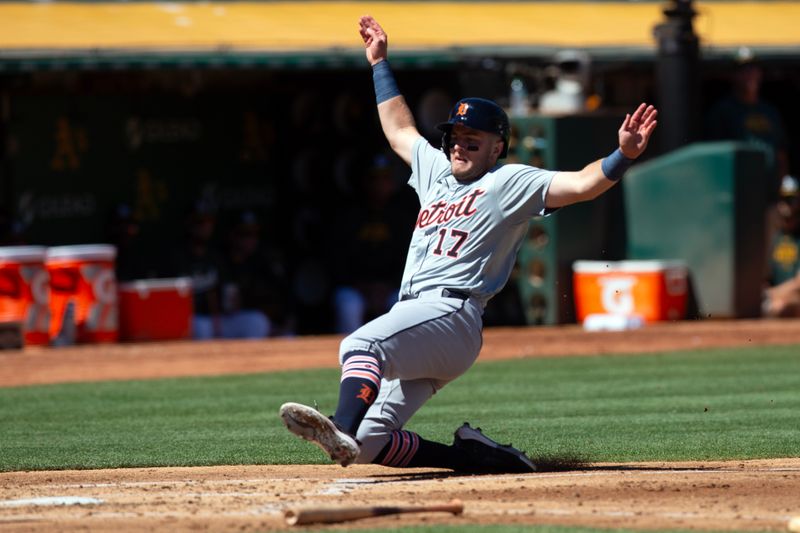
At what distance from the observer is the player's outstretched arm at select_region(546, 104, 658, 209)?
6.35 metres

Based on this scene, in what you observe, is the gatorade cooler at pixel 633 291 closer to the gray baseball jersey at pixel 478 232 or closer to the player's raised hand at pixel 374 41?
the player's raised hand at pixel 374 41

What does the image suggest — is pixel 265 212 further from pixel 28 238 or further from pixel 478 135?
pixel 478 135

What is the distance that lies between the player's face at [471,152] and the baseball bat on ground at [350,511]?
1733 mm

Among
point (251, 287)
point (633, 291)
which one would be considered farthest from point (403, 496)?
point (251, 287)

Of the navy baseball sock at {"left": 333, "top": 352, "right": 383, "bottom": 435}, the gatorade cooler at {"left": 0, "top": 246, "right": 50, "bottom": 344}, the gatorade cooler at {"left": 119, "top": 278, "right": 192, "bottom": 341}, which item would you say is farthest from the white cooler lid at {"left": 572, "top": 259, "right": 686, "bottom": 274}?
the navy baseball sock at {"left": 333, "top": 352, "right": 383, "bottom": 435}

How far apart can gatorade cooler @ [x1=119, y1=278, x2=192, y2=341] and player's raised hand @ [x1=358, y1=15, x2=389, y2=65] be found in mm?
7533

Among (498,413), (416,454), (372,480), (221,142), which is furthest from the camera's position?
(221,142)

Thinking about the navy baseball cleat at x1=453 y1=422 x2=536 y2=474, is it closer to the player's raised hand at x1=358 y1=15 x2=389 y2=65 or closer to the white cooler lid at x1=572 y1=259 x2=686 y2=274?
the player's raised hand at x1=358 y1=15 x2=389 y2=65

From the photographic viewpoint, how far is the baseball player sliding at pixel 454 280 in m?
6.40

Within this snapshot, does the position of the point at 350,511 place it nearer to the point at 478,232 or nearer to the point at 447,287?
the point at 447,287

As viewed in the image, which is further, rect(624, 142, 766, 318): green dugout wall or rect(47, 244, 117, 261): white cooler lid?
rect(624, 142, 766, 318): green dugout wall

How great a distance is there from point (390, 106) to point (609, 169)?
1486mm

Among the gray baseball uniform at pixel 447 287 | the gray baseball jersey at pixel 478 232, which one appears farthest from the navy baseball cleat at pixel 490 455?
the gray baseball jersey at pixel 478 232

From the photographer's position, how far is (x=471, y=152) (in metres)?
6.87
